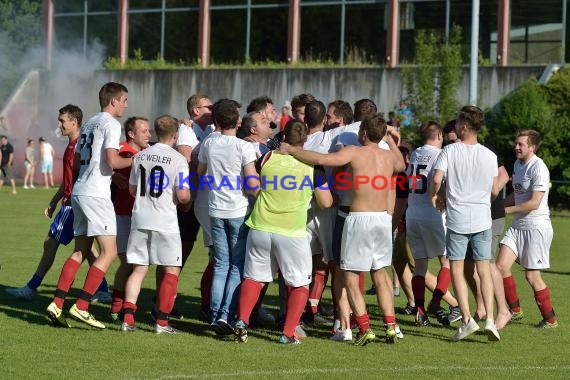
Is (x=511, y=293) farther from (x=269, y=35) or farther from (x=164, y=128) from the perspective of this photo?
(x=269, y=35)

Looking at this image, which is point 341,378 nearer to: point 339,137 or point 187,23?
point 339,137

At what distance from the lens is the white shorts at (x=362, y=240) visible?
397 inches

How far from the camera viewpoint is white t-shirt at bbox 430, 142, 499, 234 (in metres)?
10.5

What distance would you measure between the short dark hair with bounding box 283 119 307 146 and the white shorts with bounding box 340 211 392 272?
80cm

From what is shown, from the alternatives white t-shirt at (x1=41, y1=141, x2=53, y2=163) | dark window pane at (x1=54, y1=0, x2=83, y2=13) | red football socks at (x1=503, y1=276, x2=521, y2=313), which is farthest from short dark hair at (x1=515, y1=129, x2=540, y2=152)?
dark window pane at (x1=54, y1=0, x2=83, y2=13)

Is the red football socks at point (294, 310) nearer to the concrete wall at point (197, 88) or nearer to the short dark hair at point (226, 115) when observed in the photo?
the short dark hair at point (226, 115)

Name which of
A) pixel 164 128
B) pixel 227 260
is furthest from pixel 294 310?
pixel 164 128

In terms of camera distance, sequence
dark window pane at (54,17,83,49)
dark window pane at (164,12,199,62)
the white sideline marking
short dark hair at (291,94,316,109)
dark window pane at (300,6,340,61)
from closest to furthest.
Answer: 1. the white sideline marking
2. short dark hair at (291,94,316,109)
3. dark window pane at (300,6,340,61)
4. dark window pane at (164,12,199,62)
5. dark window pane at (54,17,83,49)

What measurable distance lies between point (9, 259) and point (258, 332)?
22.0 ft

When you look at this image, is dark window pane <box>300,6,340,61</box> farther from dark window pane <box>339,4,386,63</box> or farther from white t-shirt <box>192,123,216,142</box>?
white t-shirt <box>192,123,216,142</box>

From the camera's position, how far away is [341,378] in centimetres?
851

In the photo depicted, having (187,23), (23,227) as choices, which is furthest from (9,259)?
(187,23)

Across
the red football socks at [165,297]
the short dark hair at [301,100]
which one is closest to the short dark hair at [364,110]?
the short dark hair at [301,100]

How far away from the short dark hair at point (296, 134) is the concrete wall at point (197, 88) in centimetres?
2351
